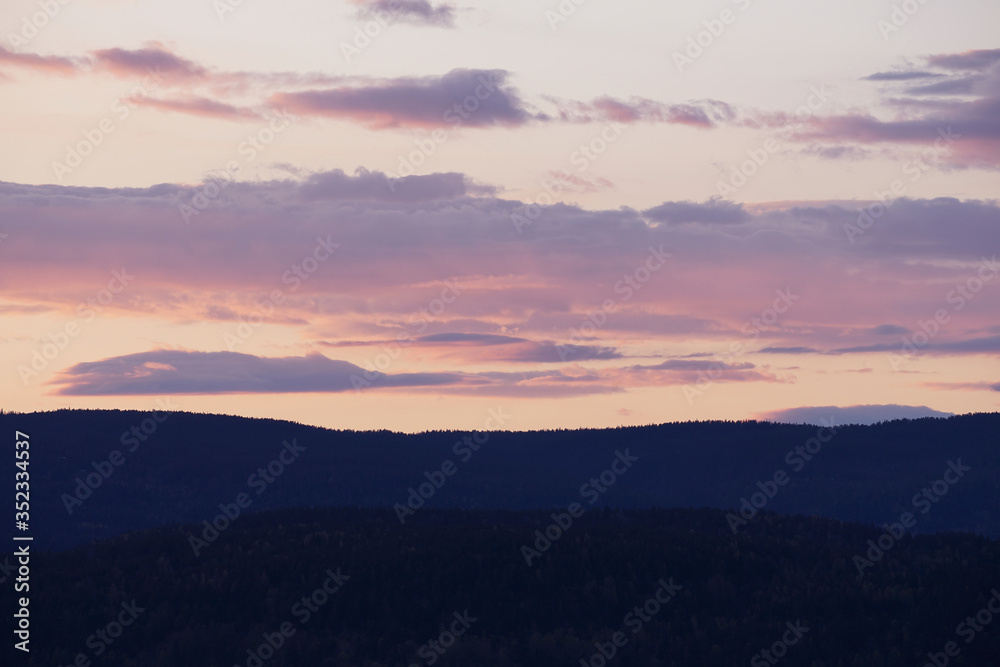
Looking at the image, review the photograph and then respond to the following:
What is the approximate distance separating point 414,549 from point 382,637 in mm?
11283

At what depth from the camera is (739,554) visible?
111 m

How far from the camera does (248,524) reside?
134625mm

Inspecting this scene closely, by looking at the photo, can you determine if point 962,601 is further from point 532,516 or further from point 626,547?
point 532,516

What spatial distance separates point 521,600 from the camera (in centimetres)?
10494

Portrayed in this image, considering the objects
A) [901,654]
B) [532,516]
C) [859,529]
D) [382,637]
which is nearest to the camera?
[901,654]

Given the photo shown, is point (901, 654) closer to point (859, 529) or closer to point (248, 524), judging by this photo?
point (859, 529)

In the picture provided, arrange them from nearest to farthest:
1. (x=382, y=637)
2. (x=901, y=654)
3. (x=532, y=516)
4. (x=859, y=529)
Result: (x=901, y=654), (x=382, y=637), (x=859, y=529), (x=532, y=516)

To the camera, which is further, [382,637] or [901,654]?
[382,637]

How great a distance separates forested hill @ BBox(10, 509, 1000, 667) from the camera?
306 feet

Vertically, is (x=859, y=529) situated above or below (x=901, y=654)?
below

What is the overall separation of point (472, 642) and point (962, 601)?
118 feet

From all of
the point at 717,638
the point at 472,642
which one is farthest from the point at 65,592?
the point at 717,638

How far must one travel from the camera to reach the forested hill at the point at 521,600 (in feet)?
306

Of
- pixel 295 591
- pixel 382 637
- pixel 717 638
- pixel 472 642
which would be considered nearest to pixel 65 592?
pixel 295 591
